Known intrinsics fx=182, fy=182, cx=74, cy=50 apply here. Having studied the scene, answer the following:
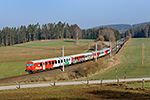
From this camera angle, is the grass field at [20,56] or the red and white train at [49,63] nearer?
the red and white train at [49,63]

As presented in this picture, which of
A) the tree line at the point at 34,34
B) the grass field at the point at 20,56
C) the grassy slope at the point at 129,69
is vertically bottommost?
the grassy slope at the point at 129,69

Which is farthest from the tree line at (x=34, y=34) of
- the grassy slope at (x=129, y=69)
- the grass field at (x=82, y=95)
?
the grass field at (x=82, y=95)

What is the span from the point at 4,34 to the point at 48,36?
47.0 metres

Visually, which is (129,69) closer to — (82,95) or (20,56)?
(82,95)

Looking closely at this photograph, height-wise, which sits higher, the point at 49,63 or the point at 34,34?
the point at 34,34

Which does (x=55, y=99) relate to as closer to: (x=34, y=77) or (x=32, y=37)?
(x=34, y=77)

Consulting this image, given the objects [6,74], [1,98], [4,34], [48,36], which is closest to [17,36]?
[4,34]

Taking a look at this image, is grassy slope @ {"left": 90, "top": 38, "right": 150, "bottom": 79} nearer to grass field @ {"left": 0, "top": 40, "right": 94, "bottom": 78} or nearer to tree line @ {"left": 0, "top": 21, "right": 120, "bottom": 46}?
grass field @ {"left": 0, "top": 40, "right": 94, "bottom": 78}

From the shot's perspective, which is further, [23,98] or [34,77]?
[34,77]

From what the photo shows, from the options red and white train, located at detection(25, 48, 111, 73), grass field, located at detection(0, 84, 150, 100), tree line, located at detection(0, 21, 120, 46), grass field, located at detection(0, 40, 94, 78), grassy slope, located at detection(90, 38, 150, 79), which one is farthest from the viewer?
tree line, located at detection(0, 21, 120, 46)

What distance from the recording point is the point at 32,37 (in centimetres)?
18088

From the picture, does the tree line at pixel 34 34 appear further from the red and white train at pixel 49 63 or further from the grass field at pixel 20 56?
the red and white train at pixel 49 63

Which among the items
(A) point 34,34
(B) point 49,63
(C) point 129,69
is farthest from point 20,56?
(A) point 34,34

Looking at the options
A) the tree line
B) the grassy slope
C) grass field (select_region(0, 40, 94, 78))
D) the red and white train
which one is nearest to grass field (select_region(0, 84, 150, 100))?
the grassy slope
